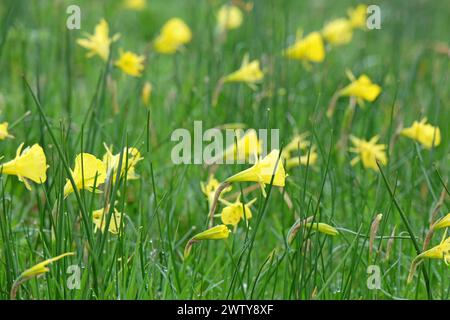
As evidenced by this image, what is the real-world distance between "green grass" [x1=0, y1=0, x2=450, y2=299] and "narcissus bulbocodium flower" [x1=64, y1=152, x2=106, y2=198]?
3 centimetres

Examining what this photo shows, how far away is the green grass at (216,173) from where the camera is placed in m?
1.67

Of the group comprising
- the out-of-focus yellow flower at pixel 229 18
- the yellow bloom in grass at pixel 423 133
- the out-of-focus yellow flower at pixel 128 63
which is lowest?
the yellow bloom in grass at pixel 423 133

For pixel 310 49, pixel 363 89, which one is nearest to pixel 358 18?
pixel 310 49

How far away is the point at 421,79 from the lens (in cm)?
388

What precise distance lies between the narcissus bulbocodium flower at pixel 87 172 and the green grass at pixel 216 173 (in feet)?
0.09

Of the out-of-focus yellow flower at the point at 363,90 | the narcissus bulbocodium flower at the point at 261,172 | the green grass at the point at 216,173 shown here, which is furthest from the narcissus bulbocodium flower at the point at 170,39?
the narcissus bulbocodium flower at the point at 261,172

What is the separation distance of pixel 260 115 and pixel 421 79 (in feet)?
4.71

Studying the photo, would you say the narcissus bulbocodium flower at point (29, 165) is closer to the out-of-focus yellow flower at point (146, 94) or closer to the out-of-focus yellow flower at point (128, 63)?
the out-of-focus yellow flower at point (128, 63)

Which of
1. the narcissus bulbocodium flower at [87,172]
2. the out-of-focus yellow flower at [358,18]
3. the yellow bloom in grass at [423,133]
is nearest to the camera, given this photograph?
the narcissus bulbocodium flower at [87,172]

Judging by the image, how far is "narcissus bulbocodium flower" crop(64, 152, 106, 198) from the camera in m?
1.53

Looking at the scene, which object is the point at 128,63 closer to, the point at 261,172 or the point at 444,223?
the point at 261,172

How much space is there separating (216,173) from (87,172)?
101 centimetres

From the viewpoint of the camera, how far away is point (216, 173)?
2547 millimetres

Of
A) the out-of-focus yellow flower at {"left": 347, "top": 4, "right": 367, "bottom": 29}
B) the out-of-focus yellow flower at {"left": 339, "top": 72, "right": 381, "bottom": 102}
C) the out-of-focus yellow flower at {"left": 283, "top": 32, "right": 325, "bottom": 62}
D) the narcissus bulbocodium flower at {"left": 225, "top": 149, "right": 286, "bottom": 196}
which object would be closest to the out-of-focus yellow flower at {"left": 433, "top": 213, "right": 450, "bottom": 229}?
the narcissus bulbocodium flower at {"left": 225, "top": 149, "right": 286, "bottom": 196}
